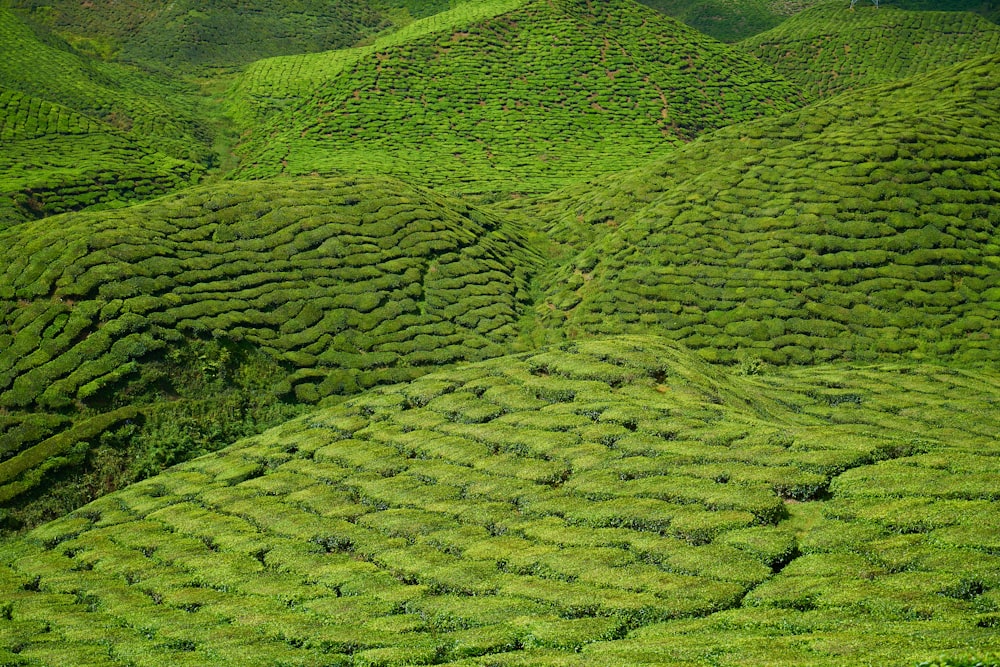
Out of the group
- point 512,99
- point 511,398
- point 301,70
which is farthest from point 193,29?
point 511,398

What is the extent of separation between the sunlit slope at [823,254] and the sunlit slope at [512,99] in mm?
20554

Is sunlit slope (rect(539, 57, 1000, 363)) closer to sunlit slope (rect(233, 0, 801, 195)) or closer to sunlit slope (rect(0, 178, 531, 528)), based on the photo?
sunlit slope (rect(0, 178, 531, 528))

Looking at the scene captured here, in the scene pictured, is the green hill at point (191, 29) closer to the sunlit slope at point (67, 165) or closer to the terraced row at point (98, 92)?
the terraced row at point (98, 92)

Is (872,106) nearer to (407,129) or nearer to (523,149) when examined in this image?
(523,149)

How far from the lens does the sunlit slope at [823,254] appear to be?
28766mm

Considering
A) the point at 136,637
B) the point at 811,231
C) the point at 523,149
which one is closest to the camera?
the point at 136,637

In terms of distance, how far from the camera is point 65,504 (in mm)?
20625

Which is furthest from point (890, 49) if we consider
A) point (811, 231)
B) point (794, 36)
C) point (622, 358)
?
point (622, 358)

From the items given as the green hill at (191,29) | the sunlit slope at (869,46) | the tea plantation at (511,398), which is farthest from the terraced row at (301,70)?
the sunlit slope at (869,46)

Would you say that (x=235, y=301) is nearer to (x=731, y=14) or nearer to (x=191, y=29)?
(x=191, y=29)

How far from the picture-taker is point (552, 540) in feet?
48.9

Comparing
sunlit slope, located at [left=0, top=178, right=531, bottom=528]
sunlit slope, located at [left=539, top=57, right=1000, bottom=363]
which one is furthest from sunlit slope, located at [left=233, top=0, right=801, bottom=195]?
sunlit slope, located at [left=539, top=57, right=1000, bottom=363]

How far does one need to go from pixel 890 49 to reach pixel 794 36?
46.6ft

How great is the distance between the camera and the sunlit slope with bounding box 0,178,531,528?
78.1ft
